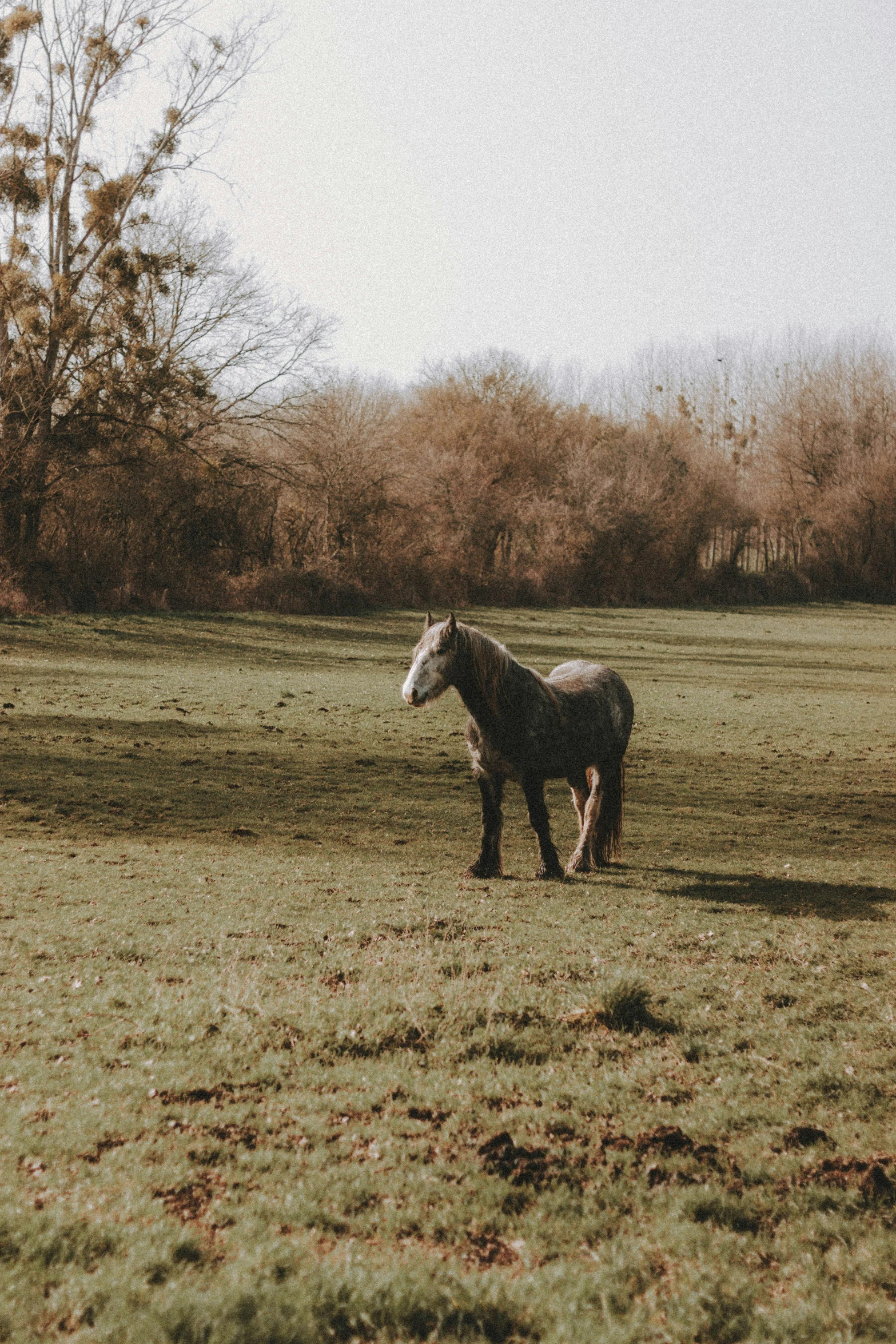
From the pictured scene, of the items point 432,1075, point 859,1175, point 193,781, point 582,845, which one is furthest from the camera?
point 193,781

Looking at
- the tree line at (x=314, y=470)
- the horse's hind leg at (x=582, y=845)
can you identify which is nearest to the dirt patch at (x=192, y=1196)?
the horse's hind leg at (x=582, y=845)

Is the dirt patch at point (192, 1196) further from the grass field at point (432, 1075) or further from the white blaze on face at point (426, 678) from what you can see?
the white blaze on face at point (426, 678)

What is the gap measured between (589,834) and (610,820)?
0.30 meters

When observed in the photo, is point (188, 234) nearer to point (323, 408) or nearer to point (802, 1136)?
point (323, 408)

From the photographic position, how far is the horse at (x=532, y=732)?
8500 mm

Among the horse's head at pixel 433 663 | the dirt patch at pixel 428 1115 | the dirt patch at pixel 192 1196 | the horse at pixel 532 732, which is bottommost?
the dirt patch at pixel 428 1115

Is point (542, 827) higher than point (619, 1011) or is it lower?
higher

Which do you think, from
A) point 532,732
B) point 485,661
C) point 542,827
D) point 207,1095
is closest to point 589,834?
point 542,827

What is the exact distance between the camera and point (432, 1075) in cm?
475

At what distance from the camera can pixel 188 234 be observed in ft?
134

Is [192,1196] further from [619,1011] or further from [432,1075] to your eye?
[619,1011]

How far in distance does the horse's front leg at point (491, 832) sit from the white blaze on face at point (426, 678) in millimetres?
1121

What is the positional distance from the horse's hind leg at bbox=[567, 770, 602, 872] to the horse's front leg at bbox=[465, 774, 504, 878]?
94 centimetres

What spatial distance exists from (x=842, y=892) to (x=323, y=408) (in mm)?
38997
